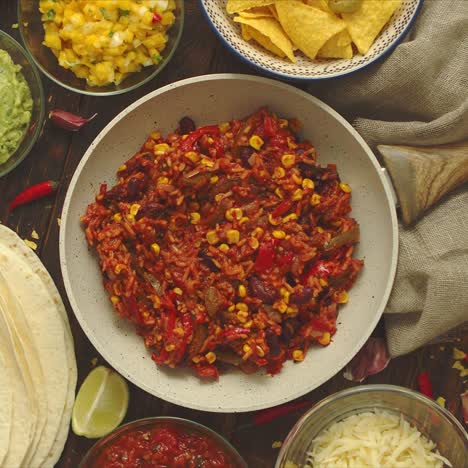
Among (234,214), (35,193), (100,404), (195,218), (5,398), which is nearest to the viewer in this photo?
A: (234,214)

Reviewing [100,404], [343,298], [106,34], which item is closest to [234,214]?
[343,298]

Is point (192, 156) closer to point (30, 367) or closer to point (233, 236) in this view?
point (233, 236)

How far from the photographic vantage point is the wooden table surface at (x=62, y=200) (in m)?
4.31

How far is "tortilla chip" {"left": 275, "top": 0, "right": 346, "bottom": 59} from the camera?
371cm

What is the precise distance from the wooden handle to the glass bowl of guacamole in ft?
6.84

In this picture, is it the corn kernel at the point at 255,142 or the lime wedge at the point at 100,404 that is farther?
the lime wedge at the point at 100,404

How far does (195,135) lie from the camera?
158 inches

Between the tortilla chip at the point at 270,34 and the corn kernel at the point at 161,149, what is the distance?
798 mm

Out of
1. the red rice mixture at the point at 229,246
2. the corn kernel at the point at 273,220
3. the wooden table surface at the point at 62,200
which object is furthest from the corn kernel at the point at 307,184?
the wooden table surface at the point at 62,200

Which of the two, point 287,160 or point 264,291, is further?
point 287,160

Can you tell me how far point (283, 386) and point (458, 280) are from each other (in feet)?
3.80

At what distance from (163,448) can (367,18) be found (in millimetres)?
2714

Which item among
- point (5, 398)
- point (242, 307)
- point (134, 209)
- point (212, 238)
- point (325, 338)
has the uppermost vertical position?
point (134, 209)

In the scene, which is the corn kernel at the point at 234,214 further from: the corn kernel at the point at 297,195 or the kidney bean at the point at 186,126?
the kidney bean at the point at 186,126
